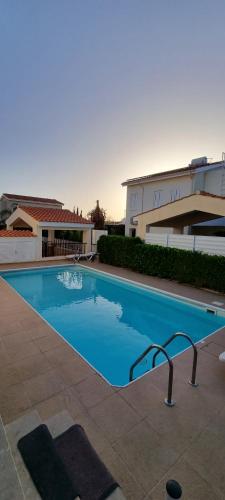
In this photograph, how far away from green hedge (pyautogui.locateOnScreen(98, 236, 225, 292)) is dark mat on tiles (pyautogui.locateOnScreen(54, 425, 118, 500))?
31.6ft

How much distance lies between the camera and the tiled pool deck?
2711 millimetres

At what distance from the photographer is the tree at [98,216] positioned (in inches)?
1417

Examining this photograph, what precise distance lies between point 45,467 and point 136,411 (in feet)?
5.64

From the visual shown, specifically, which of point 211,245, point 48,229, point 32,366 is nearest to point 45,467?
point 32,366

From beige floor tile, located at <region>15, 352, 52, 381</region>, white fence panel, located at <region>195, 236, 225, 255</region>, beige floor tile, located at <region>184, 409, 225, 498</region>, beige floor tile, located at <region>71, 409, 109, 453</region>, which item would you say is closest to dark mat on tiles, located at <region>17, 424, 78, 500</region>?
beige floor tile, located at <region>71, 409, 109, 453</region>

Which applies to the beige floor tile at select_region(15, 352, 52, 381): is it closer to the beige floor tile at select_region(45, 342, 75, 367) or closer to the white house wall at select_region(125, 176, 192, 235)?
the beige floor tile at select_region(45, 342, 75, 367)

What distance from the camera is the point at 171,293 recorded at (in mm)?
10547

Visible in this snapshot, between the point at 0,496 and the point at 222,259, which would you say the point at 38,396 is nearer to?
the point at 0,496

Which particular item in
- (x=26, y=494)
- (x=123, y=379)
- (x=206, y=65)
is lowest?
(x=123, y=379)

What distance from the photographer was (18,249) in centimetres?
1664

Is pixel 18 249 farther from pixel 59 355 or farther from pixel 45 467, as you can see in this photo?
pixel 45 467

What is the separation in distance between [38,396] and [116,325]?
4.53 m

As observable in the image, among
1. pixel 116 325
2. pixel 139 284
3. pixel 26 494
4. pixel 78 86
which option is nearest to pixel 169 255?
pixel 139 284

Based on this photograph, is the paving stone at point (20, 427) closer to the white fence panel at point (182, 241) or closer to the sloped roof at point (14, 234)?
the white fence panel at point (182, 241)
